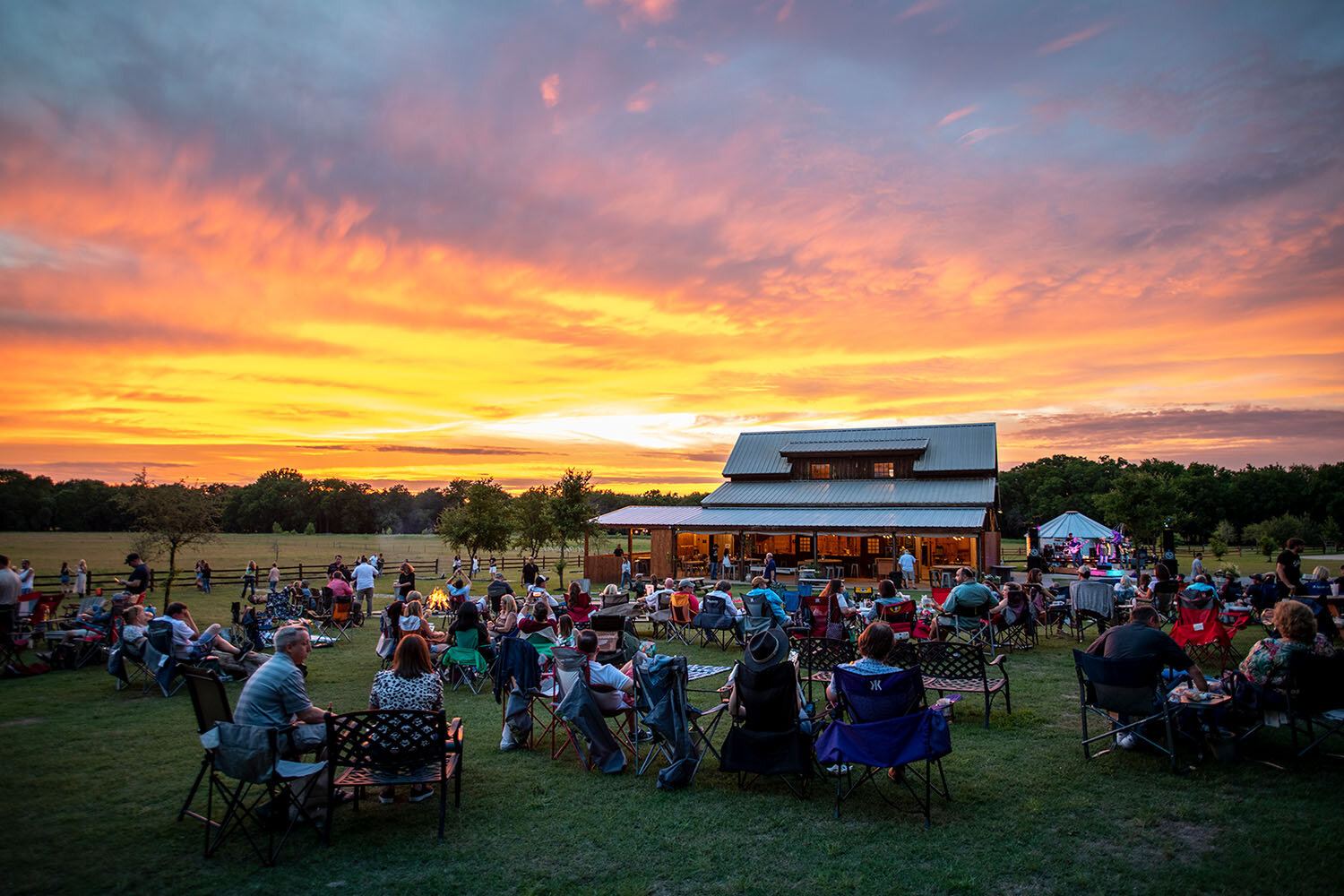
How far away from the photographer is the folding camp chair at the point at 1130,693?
567cm

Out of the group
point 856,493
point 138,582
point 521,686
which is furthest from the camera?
point 856,493

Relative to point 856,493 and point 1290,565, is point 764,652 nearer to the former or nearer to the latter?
point 1290,565

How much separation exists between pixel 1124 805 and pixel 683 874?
11.0 ft

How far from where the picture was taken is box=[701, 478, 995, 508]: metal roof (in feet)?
93.0

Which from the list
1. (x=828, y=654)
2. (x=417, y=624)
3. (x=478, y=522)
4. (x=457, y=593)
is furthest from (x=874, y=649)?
(x=478, y=522)

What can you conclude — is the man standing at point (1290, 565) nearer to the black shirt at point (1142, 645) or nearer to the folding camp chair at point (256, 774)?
the black shirt at point (1142, 645)

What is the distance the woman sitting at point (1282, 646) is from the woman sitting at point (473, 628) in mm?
8136

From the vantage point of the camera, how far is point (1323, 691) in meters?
5.44

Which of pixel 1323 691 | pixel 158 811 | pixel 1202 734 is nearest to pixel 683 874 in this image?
pixel 158 811

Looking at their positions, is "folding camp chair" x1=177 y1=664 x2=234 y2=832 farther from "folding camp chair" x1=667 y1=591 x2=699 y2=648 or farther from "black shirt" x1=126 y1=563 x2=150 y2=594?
"black shirt" x1=126 y1=563 x2=150 y2=594

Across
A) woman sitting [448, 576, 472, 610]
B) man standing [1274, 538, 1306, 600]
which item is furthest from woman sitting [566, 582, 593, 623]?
man standing [1274, 538, 1306, 600]

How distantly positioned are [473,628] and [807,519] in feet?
65.0

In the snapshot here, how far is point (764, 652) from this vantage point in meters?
5.43

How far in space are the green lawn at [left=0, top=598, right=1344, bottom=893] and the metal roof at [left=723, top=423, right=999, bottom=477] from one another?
2603cm
